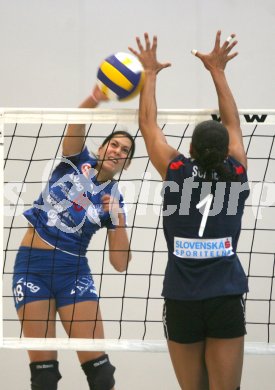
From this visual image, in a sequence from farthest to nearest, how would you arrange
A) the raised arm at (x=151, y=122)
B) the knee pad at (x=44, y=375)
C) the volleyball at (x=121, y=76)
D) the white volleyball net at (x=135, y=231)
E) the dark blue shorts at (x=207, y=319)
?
the white volleyball net at (x=135, y=231)
the knee pad at (x=44, y=375)
the volleyball at (x=121, y=76)
the raised arm at (x=151, y=122)
the dark blue shorts at (x=207, y=319)

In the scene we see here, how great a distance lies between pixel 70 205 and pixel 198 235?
91 cm

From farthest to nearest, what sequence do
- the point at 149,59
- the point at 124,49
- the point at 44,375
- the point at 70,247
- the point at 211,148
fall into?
the point at 124,49
the point at 70,247
the point at 44,375
the point at 149,59
the point at 211,148

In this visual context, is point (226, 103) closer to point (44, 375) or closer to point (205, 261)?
point (205, 261)

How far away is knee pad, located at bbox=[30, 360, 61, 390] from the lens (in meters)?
3.83

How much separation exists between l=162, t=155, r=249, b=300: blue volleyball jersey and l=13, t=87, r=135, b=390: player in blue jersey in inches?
27.2

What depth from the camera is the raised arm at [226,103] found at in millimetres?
3400

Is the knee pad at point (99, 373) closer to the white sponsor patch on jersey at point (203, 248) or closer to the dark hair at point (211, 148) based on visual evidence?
the white sponsor patch on jersey at point (203, 248)

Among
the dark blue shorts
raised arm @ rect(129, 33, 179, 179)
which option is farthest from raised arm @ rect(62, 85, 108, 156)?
the dark blue shorts

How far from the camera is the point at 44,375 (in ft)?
12.6

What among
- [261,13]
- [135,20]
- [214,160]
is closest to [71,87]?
[135,20]

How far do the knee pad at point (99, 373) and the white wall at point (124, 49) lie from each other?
173 cm

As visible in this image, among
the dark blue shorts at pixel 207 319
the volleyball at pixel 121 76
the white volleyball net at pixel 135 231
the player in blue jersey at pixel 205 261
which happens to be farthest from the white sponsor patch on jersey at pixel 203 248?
the white volleyball net at pixel 135 231

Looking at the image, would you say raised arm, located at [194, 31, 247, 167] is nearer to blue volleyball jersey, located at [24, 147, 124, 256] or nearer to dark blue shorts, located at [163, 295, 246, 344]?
dark blue shorts, located at [163, 295, 246, 344]

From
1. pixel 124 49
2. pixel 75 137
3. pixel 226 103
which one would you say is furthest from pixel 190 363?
pixel 124 49
